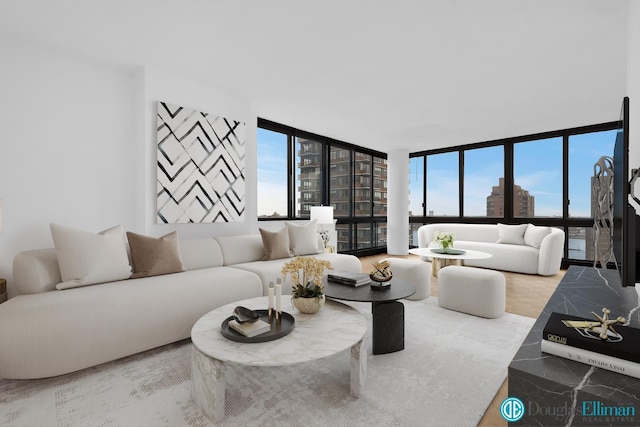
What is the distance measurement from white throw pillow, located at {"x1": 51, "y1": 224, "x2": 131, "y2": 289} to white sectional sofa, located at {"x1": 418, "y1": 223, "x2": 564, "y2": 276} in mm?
5335

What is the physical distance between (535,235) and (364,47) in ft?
14.8

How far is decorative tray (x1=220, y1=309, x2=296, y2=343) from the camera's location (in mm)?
1663

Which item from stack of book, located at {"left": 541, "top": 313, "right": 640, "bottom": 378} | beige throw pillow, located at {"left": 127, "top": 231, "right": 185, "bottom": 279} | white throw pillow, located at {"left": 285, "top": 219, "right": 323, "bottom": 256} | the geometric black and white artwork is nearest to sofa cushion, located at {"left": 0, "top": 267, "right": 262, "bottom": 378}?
beige throw pillow, located at {"left": 127, "top": 231, "right": 185, "bottom": 279}

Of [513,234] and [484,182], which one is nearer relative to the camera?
[513,234]

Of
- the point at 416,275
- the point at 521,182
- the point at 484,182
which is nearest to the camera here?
the point at 416,275

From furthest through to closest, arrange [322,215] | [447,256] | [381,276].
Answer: [322,215], [447,256], [381,276]

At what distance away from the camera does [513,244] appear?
5680mm

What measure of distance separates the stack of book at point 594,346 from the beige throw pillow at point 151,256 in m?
2.77

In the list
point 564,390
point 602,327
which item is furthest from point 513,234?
point 564,390

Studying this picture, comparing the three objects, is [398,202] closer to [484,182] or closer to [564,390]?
[484,182]

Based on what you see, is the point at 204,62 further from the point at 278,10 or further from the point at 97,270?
the point at 97,270

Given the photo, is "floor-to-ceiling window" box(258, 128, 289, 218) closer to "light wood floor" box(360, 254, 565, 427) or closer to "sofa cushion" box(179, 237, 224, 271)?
"sofa cushion" box(179, 237, 224, 271)

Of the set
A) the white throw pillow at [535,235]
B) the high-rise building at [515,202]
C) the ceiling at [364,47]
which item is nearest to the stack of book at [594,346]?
the ceiling at [364,47]

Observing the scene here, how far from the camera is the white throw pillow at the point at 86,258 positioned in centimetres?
237
